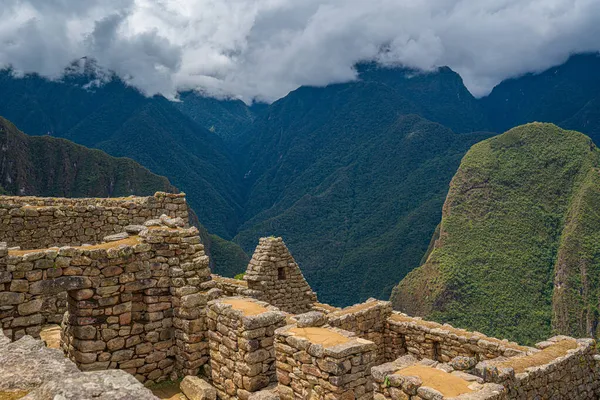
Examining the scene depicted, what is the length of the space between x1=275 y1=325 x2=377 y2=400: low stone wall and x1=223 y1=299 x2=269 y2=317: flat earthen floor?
23.1 inches

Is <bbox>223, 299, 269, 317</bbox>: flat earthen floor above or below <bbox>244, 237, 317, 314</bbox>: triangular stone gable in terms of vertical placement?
above

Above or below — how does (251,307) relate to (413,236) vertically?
above

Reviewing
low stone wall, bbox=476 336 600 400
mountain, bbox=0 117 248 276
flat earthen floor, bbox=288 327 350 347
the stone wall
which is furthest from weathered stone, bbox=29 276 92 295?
mountain, bbox=0 117 248 276

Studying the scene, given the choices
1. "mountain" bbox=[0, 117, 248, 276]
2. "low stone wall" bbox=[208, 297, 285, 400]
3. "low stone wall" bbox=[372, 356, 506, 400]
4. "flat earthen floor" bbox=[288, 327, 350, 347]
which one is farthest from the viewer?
"mountain" bbox=[0, 117, 248, 276]

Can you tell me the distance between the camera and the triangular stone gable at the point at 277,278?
11906 mm

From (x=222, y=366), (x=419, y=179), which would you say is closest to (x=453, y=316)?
(x=222, y=366)

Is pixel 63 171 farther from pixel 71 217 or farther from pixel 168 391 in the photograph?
pixel 168 391

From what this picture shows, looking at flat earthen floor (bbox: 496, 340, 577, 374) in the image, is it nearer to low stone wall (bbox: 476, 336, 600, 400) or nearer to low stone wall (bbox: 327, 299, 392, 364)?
low stone wall (bbox: 476, 336, 600, 400)

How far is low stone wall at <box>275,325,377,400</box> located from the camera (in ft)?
16.3

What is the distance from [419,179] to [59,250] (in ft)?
612

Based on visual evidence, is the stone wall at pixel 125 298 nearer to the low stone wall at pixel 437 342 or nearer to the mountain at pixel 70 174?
the low stone wall at pixel 437 342

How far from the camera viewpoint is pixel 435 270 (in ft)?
327

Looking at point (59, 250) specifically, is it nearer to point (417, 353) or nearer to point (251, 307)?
point (251, 307)

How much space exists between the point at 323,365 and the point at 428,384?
1.90 m
